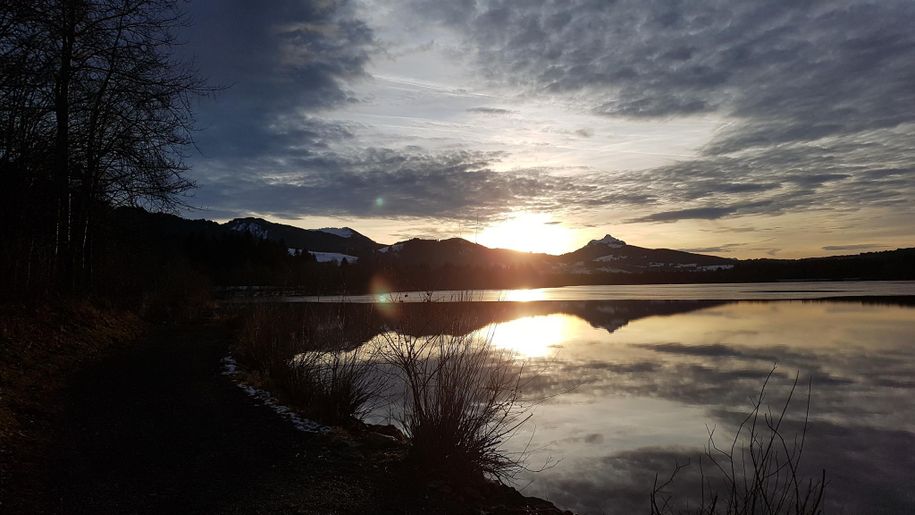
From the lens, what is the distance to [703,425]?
9414 millimetres

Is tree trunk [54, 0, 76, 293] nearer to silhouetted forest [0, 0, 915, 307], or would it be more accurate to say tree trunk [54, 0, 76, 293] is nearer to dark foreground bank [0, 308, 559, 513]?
silhouetted forest [0, 0, 915, 307]

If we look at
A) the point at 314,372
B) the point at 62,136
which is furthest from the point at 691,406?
the point at 62,136

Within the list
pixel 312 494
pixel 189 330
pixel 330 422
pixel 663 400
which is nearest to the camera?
pixel 312 494

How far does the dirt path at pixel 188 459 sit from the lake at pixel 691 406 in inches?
95.6

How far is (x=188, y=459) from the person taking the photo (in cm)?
559

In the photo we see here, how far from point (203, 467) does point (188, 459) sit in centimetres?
33

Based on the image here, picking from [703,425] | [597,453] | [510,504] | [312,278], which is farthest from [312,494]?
[312,278]

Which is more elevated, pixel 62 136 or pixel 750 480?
pixel 62 136

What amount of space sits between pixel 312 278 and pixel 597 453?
751 centimetres

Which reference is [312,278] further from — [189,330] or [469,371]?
[189,330]

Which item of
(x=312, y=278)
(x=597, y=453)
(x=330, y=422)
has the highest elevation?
(x=312, y=278)

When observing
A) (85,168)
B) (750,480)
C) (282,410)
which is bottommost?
(750,480)

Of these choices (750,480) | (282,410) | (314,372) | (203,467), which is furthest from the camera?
(314,372)

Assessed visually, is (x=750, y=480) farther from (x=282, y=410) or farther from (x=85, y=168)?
(x=85, y=168)
